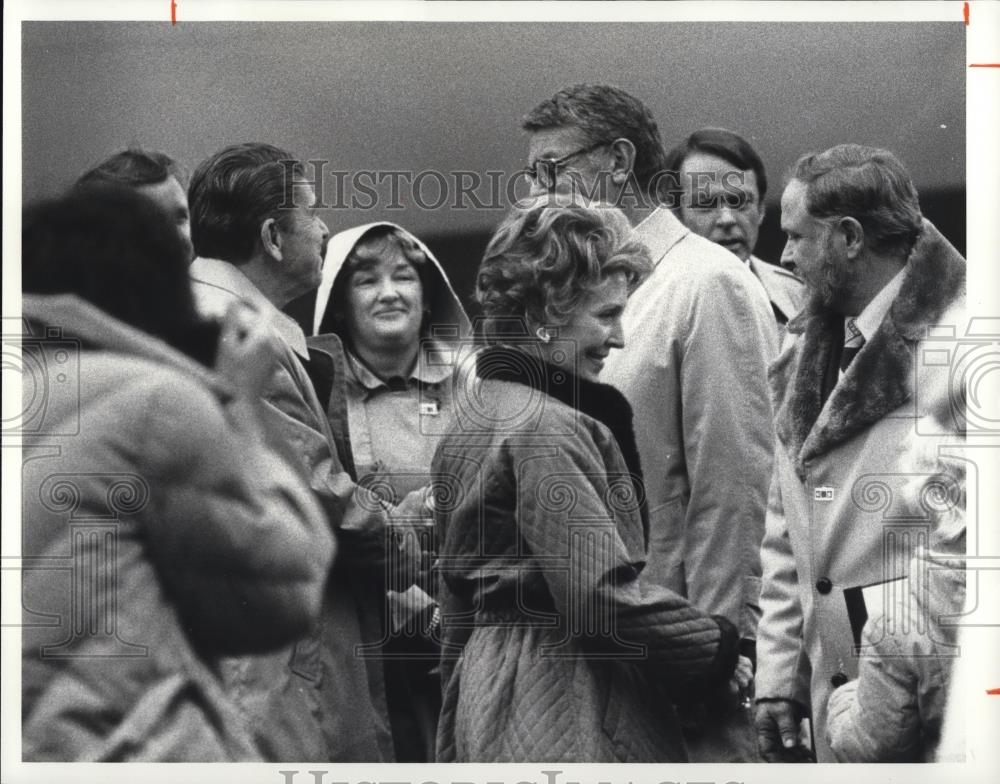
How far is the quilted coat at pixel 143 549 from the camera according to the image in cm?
393

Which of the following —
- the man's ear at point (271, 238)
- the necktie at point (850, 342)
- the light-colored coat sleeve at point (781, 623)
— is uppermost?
the man's ear at point (271, 238)

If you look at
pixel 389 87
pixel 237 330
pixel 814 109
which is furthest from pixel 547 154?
pixel 237 330

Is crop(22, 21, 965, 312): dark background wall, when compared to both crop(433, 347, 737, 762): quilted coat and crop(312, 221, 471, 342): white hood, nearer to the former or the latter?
crop(312, 221, 471, 342): white hood

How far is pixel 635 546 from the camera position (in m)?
3.90

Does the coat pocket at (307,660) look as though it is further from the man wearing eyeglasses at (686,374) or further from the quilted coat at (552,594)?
the man wearing eyeglasses at (686,374)

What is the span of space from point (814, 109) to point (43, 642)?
288 centimetres

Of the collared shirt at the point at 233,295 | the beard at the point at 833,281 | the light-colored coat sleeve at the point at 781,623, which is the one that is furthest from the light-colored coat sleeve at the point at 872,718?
the collared shirt at the point at 233,295

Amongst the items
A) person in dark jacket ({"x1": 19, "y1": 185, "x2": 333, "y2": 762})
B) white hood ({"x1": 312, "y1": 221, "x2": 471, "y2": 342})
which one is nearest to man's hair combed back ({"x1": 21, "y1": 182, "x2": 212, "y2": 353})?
person in dark jacket ({"x1": 19, "y1": 185, "x2": 333, "y2": 762})

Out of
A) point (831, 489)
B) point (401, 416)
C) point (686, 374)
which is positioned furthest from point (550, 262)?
point (831, 489)

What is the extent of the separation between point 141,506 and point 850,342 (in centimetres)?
222

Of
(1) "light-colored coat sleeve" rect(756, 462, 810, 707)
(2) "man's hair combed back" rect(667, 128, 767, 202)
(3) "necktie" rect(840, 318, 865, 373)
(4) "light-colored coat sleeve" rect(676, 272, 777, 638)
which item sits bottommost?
(1) "light-colored coat sleeve" rect(756, 462, 810, 707)

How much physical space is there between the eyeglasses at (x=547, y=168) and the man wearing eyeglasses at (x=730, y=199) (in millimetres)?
317

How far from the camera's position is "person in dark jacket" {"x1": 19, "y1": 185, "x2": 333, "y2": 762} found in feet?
12.9

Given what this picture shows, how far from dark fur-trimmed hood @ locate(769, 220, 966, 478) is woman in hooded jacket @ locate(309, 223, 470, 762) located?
1.02 meters
